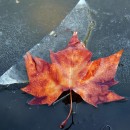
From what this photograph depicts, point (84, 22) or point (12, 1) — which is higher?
point (12, 1)

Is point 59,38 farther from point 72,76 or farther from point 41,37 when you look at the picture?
point 72,76

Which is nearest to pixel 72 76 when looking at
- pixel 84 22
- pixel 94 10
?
pixel 84 22

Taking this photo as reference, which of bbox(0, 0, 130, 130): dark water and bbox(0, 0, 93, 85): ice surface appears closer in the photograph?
bbox(0, 0, 130, 130): dark water

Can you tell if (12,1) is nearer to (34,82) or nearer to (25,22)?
(25,22)

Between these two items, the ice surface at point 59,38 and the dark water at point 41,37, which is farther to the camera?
the ice surface at point 59,38
